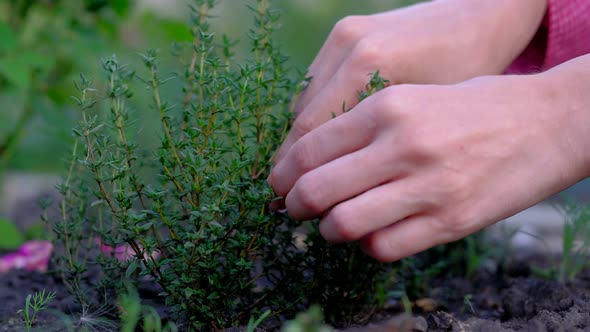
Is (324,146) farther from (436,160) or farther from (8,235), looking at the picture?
(8,235)

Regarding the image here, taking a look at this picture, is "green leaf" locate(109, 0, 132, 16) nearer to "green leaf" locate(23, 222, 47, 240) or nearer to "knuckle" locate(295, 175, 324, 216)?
"green leaf" locate(23, 222, 47, 240)

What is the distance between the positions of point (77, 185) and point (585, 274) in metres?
1.56

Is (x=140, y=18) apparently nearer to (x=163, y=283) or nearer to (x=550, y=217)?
(x=163, y=283)

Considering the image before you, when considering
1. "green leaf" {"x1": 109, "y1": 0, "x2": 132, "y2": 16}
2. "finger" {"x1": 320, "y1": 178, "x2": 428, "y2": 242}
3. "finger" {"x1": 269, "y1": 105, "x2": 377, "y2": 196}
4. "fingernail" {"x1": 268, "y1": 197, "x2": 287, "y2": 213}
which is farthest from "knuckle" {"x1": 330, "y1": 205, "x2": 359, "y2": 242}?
"green leaf" {"x1": 109, "y1": 0, "x2": 132, "y2": 16}

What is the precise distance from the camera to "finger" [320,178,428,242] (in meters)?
1.19

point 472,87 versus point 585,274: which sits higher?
point 472,87

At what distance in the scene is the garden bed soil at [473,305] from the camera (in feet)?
4.40

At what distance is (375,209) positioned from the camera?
3.91 feet

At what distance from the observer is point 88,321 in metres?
1.34

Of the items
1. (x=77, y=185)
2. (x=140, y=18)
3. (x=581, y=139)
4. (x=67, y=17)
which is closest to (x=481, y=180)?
(x=581, y=139)

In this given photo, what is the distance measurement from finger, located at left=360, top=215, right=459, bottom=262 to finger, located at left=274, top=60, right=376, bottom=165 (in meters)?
0.31

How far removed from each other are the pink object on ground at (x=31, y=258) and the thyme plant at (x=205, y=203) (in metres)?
0.49

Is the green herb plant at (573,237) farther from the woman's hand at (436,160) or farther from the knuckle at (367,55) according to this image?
the knuckle at (367,55)

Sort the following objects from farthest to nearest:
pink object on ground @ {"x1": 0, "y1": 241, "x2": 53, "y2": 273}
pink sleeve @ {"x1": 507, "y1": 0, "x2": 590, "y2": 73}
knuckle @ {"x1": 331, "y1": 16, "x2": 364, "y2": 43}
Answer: pink object on ground @ {"x1": 0, "y1": 241, "x2": 53, "y2": 273}, pink sleeve @ {"x1": 507, "y1": 0, "x2": 590, "y2": 73}, knuckle @ {"x1": 331, "y1": 16, "x2": 364, "y2": 43}
